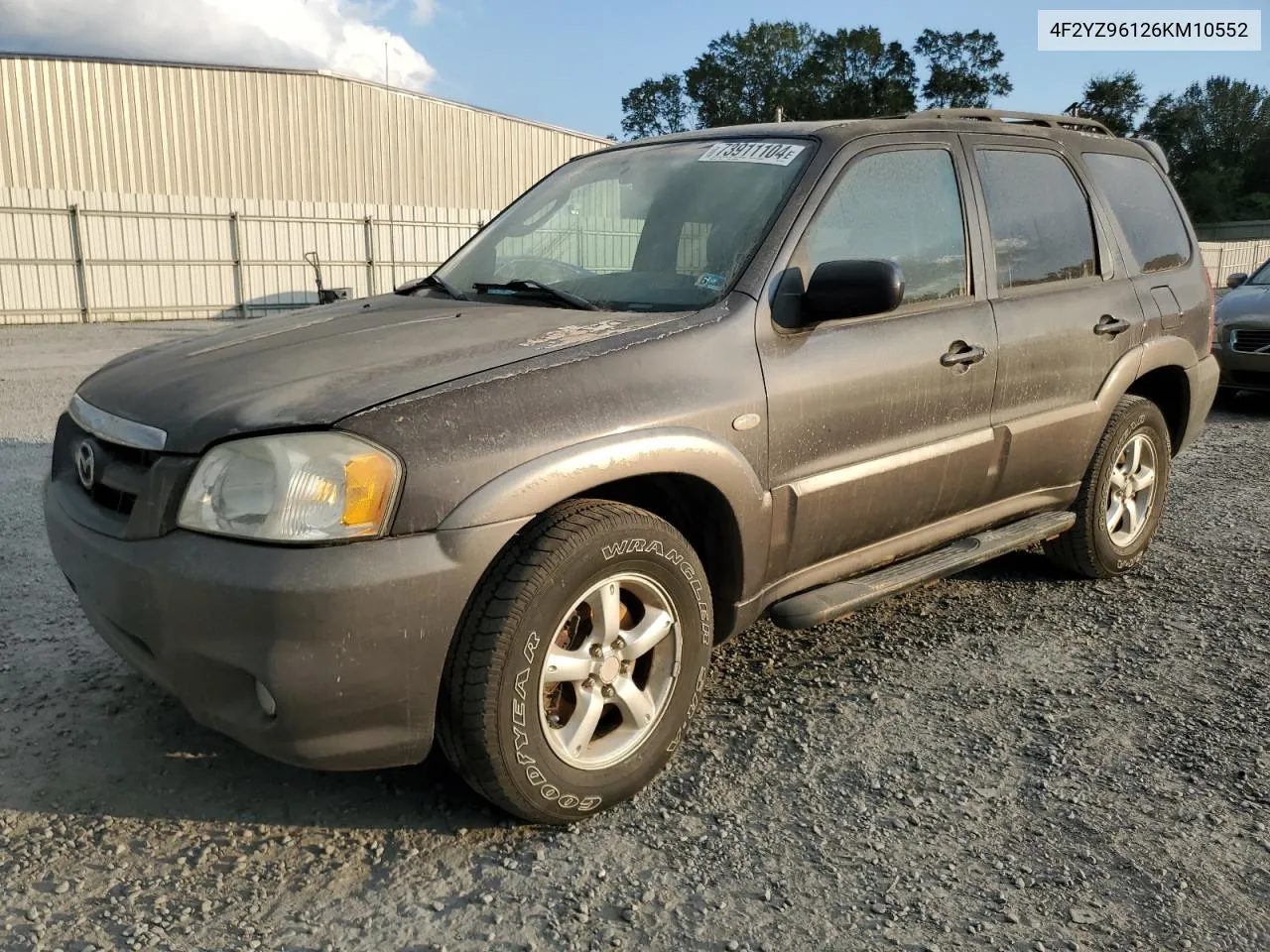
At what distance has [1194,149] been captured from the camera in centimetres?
7969

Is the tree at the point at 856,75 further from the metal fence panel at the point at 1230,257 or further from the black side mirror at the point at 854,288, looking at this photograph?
the black side mirror at the point at 854,288

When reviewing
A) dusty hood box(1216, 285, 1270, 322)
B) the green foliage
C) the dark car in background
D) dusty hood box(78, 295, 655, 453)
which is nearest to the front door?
dusty hood box(78, 295, 655, 453)

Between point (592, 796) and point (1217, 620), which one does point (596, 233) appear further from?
point (1217, 620)

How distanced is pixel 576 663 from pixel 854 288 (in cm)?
126

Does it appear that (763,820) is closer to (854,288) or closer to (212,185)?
(854,288)

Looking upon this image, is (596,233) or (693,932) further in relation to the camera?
(596,233)

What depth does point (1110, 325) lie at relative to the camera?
13.5 ft

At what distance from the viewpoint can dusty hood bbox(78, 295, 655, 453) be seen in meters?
2.35

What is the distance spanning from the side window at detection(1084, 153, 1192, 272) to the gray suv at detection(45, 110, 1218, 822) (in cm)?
14

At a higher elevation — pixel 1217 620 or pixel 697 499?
pixel 697 499

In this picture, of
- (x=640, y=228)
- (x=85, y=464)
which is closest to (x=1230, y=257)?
(x=640, y=228)

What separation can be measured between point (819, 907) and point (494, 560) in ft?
3.50

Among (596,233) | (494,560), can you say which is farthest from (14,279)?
(494,560)

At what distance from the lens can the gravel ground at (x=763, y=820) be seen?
88.4 inches
